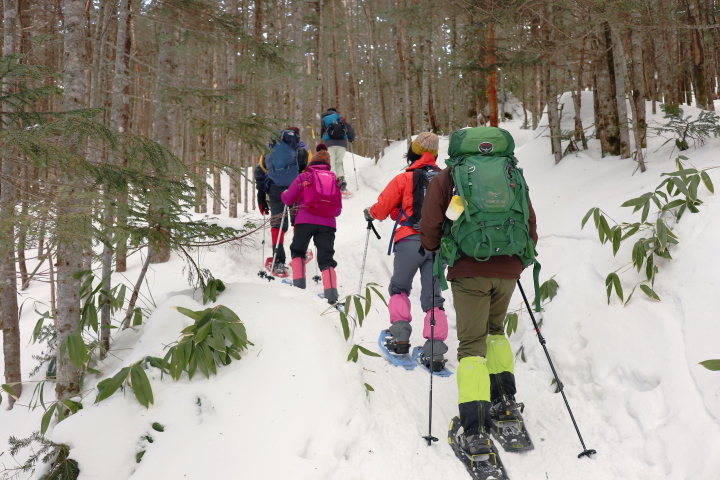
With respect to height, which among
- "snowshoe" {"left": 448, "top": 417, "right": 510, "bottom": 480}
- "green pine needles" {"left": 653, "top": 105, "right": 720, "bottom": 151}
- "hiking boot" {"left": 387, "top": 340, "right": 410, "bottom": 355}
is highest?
"green pine needles" {"left": 653, "top": 105, "right": 720, "bottom": 151}

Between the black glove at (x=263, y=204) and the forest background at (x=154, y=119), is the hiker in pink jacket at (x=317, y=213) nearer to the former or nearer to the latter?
the forest background at (x=154, y=119)

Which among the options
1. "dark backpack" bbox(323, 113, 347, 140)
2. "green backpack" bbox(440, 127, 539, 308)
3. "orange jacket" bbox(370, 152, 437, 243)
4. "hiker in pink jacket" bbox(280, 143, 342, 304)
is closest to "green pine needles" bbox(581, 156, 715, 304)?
"green backpack" bbox(440, 127, 539, 308)

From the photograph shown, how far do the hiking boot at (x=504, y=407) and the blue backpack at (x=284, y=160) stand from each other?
17.8 feet

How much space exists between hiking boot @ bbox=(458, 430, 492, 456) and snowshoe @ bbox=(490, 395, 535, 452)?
1.01 ft

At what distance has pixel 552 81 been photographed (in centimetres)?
778

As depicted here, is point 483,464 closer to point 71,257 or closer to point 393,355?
point 393,355

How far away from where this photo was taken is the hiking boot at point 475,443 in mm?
3004

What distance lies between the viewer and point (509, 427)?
3.37 m

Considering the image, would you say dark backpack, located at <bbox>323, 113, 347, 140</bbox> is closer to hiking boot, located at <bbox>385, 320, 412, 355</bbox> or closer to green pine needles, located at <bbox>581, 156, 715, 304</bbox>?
hiking boot, located at <bbox>385, 320, 412, 355</bbox>

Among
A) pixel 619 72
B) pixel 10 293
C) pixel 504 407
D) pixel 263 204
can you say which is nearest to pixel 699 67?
pixel 619 72

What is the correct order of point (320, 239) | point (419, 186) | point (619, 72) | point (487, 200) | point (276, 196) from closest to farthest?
point (487, 200) < point (419, 186) < point (619, 72) < point (320, 239) < point (276, 196)

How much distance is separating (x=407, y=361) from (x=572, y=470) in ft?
5.97

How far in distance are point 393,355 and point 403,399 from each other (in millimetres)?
888

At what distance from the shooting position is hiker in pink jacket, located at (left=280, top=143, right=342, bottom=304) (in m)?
6.01
